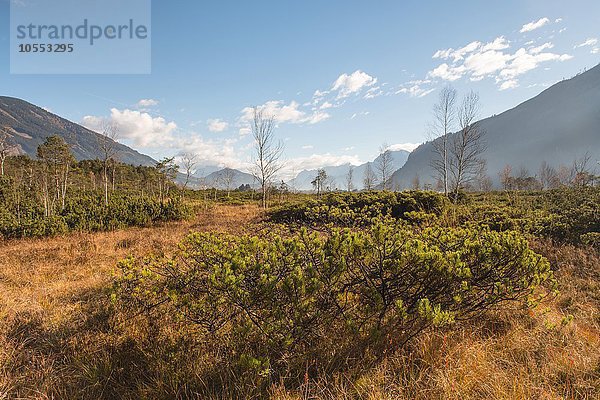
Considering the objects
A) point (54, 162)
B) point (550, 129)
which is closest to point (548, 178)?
point (54, 162)

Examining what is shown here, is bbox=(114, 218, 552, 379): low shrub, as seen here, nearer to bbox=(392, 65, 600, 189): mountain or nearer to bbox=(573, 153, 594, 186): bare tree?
bbox=(573, 153, 594, 186): bare tree

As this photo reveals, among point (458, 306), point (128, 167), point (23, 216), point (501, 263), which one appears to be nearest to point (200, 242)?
point (458, 306)

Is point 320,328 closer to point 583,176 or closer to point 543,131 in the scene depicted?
point 583,176

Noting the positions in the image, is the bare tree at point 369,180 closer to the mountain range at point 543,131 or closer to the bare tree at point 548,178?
the bare tree at point 548,178

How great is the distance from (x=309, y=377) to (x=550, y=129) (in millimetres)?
184407

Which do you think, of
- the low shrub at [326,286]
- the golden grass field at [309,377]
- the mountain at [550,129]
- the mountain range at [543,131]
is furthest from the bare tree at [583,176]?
the mountain at [550,129]

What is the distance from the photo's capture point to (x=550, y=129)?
445 ft

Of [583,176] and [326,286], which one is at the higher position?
[583,176]

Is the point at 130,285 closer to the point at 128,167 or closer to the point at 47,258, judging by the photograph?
the point at 47,258

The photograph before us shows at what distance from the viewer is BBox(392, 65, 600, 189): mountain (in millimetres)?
115500

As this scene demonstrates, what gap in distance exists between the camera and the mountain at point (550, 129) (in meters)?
116

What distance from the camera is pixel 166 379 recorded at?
2383mm

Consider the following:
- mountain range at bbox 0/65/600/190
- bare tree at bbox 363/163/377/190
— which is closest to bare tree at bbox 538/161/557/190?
bare tree at bbox 363/163/377/190

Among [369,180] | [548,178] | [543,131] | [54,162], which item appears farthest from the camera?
[543,131]
